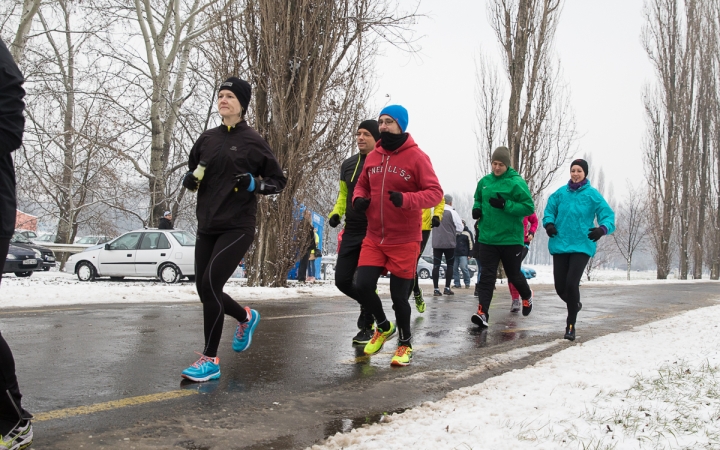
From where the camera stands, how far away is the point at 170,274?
17.5m

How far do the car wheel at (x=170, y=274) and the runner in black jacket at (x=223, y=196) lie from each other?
13.4 m

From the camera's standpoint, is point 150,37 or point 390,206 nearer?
point 390,206

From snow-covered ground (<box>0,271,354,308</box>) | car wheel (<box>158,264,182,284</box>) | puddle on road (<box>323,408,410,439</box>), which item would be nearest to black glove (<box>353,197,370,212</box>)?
puddle on road (<box>323,408,410,439</box>)

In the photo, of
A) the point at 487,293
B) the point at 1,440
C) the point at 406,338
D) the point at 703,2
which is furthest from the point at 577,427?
the point at 703,2

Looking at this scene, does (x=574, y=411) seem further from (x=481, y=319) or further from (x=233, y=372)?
(x=481, y=319)

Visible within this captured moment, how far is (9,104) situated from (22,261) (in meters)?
18.6

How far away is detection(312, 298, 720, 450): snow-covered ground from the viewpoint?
310 cm

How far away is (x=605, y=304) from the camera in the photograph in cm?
1220

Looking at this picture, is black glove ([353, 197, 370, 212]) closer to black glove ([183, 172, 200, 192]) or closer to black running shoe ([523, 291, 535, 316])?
black glove ([183, 172, 200, 192])

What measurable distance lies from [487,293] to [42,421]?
17.9ft

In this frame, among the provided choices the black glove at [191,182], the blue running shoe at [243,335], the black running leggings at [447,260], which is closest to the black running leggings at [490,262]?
the blue running shoe at [243,335]

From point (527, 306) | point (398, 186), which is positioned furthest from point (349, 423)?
point (527, 306)

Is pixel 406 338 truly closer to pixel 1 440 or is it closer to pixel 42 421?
pixel 42 421

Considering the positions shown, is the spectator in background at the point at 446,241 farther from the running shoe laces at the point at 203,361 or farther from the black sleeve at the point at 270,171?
the running shoe laces at the point at 203,361
